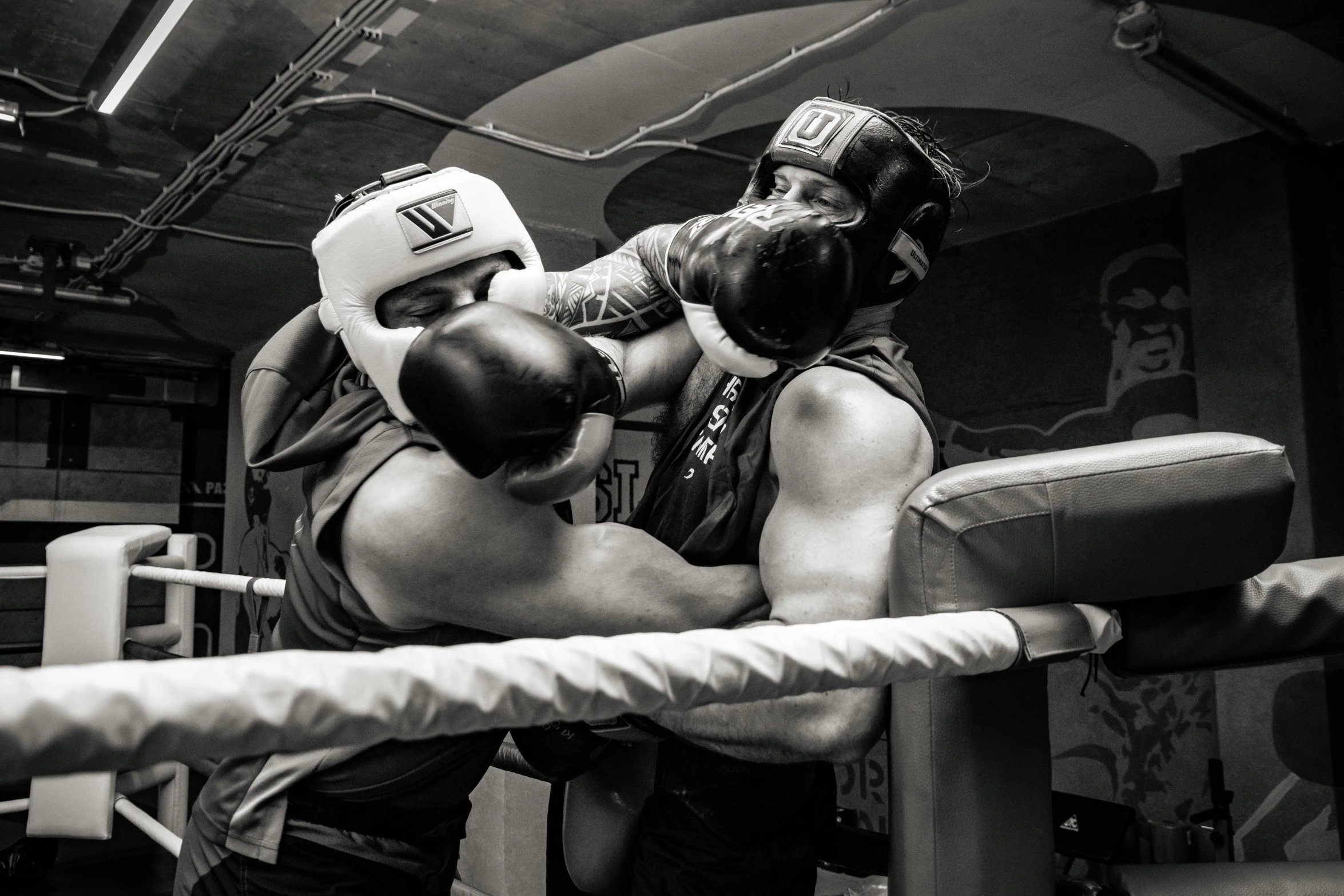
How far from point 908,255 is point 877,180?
0.33 feet

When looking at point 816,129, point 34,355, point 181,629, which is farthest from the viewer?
point 34,355

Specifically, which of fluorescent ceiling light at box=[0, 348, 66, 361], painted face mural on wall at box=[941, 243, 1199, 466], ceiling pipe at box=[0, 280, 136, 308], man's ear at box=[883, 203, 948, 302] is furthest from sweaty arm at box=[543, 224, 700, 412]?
fluorescent ceiling light at box=[0, 348, 66, 361]

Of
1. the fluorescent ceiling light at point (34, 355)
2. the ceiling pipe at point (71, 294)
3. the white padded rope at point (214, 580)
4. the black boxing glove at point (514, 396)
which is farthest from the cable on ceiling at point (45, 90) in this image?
the fluorescent ceiling light at point (34, 355)

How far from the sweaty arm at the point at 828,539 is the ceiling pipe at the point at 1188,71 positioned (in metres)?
2.37

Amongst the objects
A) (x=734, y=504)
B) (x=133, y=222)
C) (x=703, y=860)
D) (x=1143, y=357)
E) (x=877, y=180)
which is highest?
(x=133, y=222)

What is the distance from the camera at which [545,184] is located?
13.4 ft

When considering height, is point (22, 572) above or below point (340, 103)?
below

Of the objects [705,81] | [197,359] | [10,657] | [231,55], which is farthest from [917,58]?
[10,657]

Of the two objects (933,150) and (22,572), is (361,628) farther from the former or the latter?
(22,572)

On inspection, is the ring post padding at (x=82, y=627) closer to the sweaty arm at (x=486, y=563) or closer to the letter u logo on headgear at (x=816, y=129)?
the sweaty arm at (x=486, y=563)

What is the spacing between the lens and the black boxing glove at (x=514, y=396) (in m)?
0.81

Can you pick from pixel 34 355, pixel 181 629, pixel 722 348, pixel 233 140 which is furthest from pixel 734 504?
pixel 34 355

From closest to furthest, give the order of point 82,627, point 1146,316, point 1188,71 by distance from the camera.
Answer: point 82,627
point 1188,71
point 1146,316

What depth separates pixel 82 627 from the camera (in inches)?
99.0
